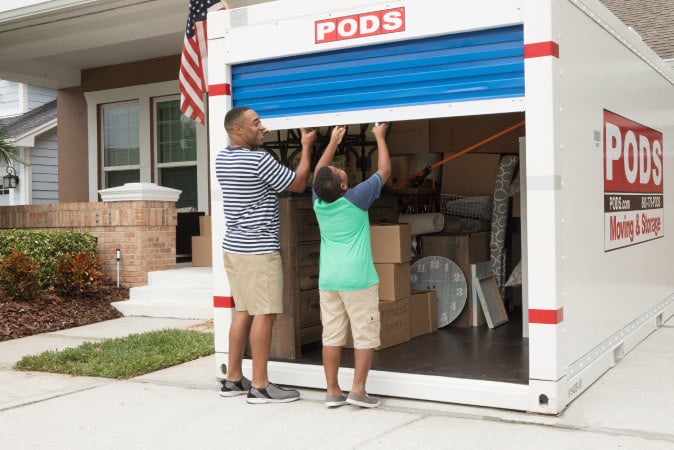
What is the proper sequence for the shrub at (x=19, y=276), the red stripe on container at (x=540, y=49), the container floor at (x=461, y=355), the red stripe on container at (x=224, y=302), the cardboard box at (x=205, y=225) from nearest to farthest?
the red stripe on container at (x=540, y=49) < the container floor at (x=461, y=355) < the red stripe on container at (x=224, y=302) < the shrub at (x=19, y=276) < the cardboard box at (x=205, y=225)

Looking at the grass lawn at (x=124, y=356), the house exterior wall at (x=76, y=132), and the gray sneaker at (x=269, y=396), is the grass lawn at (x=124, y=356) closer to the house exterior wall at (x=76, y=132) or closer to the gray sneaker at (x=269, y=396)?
the gray sneaker at (x=269, y=396)

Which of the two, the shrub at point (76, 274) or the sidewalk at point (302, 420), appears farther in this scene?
the shrub at point (76, 274)

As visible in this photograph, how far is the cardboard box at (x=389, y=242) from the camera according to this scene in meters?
6.45

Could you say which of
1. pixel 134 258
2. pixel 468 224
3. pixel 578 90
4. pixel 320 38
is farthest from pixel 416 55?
pixel 134 258

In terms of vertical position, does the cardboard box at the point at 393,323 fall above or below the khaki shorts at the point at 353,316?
below

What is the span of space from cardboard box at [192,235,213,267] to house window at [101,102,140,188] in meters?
2.83

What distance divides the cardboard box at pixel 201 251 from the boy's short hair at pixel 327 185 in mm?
6322

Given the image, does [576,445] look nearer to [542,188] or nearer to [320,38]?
[542,188]

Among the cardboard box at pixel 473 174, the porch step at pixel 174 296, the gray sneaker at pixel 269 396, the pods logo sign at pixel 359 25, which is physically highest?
the pods logo sign at pixel 359 25

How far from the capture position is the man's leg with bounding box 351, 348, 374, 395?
17.0ft

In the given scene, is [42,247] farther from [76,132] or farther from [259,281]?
[259,281]

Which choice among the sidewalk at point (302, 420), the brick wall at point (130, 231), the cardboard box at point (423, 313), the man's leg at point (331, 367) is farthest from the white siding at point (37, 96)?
the man's leg at point (331, 367)

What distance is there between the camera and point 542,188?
484 centimetres

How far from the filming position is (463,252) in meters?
7.78
